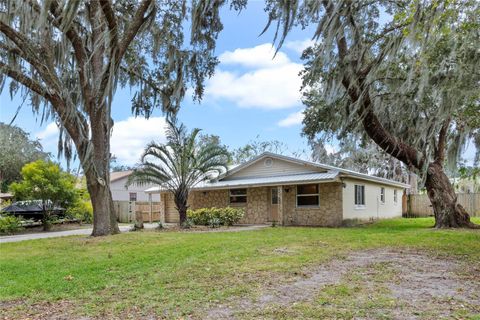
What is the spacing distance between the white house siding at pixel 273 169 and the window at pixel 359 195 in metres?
2.31

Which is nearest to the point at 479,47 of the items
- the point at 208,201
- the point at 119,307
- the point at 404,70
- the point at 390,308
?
the point at 404,70

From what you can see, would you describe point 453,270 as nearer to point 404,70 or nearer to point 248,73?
point 404,70

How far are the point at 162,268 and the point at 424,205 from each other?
22.1 m

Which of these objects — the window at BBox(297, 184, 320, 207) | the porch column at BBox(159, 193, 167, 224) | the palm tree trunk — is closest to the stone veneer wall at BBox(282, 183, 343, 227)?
the window at BBox(297, 184, 320, 207)

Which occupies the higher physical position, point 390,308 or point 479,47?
point 479,47

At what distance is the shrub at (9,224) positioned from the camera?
51.6 feet

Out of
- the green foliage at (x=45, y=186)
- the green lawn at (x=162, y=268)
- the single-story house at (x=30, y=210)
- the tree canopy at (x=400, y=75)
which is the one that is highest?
the tree canopy at (x=400, y=75)

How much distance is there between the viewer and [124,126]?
1407 centimetres

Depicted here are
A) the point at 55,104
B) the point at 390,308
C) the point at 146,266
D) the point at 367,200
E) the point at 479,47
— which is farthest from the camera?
the point at 367,200

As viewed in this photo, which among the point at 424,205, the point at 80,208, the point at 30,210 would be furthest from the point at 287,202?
the point at 30,210

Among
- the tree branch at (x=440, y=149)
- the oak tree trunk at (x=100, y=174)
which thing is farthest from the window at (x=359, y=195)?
the oak tree trunk at (x=100, y=174)

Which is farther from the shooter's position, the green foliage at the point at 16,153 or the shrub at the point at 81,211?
the green foliage at the point at 16,153

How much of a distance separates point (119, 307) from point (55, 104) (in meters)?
8.32

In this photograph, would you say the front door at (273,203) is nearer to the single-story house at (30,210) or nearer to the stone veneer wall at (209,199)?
the stone veneer wall at (209,199)
